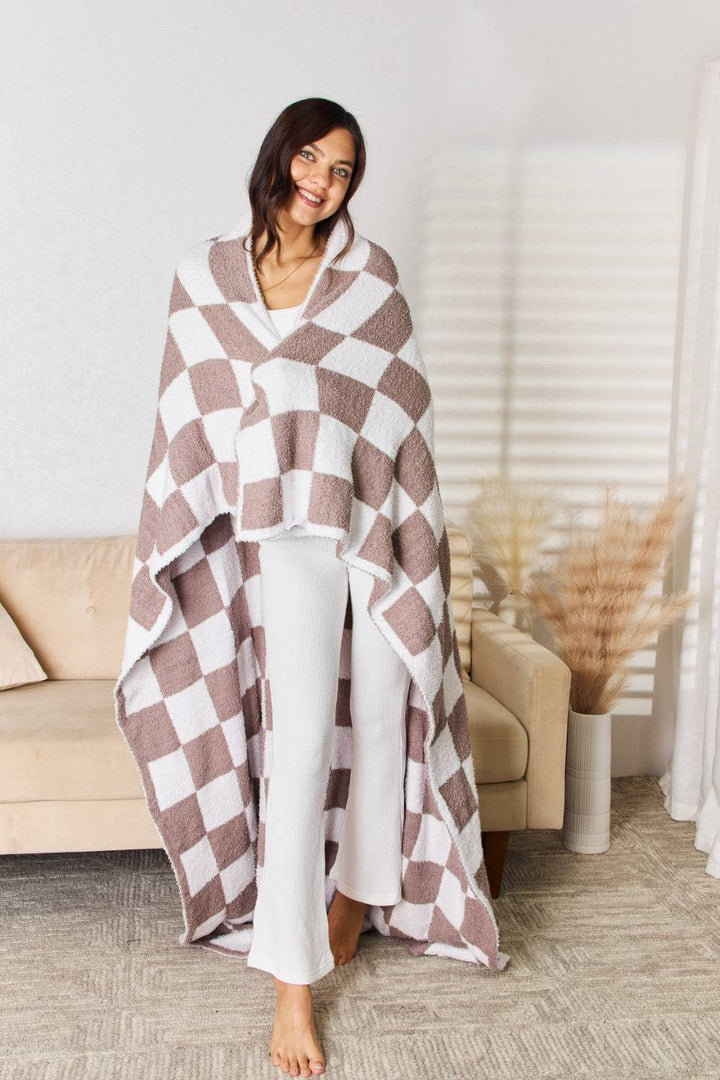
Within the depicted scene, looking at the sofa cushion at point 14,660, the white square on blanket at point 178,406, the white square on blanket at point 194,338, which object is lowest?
the sofa cushion at point 14,660

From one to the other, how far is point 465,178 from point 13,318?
4.26 feet

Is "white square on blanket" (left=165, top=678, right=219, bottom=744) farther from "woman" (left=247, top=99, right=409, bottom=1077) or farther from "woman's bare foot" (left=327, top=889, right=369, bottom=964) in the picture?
"woman's bare foot" (left=327, top=889, right=369, bottom=964)

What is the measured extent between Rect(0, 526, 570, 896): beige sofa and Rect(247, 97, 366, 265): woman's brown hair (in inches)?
41.7

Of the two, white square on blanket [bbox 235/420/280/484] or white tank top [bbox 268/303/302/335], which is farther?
white tank top [bbox 268/303/302/335]

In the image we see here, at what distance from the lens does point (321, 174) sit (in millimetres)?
1778

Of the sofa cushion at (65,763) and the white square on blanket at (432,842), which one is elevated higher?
the sofa cushion at (65,763)

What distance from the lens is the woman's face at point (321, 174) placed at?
178 cm

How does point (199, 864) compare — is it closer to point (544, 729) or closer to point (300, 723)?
point (300, 723)

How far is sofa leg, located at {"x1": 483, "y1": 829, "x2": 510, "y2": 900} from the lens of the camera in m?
2.33

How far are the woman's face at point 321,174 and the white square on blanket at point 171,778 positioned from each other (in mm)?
1022

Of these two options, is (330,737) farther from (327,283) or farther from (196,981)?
(327,283)

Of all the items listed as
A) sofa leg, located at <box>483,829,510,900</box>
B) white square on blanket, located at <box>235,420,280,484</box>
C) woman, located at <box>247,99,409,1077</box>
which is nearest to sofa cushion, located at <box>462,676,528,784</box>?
sofa leg, located at <box>483,829,510,900</box>

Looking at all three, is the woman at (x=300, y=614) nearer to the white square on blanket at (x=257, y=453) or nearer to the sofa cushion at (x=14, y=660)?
the white square on blanket at (x=257, y=453)

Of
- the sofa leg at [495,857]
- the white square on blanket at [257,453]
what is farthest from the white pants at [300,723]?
the sofa leg at [495,857]
